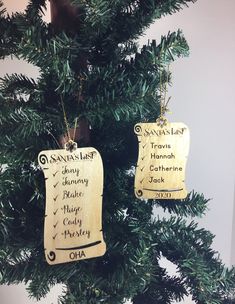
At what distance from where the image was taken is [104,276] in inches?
18.6

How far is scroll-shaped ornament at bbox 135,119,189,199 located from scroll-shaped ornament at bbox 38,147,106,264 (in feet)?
0.29

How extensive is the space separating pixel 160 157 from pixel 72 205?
0.15m

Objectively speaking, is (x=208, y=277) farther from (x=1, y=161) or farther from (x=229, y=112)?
(x=229, y=112)

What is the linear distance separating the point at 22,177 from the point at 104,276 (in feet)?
0.54

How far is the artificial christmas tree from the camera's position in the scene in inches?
17.3

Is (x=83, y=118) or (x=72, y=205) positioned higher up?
(x=83, y=118)

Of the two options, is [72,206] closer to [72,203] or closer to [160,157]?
[72,203]

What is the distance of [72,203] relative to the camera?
1.46 ft

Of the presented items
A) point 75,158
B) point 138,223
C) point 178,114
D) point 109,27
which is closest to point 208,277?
point 138,223

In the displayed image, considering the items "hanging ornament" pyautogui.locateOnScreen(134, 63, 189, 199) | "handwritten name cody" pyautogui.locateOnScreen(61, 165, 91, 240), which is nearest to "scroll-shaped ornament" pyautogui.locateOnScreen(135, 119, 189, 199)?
"hanging ornament" pyautogui.locateOnScreen(134, 63, 189, 199)

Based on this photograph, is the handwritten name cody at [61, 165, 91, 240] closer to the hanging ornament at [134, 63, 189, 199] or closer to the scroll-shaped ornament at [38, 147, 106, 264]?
the scroll-shaped ornament at [38, 147, 106, 264]

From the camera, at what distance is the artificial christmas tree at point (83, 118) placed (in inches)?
17.3

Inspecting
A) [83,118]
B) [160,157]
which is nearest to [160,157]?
[160,157]

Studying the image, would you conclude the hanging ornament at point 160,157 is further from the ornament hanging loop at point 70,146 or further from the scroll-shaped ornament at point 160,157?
the ornament hanging loop at point 70,146
